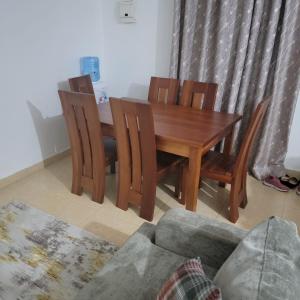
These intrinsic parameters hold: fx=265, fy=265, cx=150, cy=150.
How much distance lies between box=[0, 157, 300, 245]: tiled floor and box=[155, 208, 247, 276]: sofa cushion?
2.48ft

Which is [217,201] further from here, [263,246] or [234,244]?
[263,246]

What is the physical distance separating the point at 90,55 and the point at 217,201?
2.25 m

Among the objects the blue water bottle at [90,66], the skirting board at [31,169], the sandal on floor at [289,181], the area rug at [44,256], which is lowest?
the area rug at [44,256]

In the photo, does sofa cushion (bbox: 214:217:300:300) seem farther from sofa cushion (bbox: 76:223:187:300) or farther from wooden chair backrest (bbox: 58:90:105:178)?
wooden chair backrest (bbox: 58:90:105:178)

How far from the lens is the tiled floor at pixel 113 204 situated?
6.85 ft

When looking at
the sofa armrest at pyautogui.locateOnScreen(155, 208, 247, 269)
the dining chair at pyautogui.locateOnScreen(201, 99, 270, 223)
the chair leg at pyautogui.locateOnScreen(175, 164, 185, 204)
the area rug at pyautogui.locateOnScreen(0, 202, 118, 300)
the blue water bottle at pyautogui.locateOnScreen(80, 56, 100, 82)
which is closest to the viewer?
the sofa armrest at pyautogui.locateOnScreen(155, 208, 247, 269)

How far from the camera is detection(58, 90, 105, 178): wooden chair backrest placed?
6.49 ft

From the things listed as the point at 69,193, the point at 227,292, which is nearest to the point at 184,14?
the point at 69,193

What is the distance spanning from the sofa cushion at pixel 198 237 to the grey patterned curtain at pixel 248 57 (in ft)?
5.50

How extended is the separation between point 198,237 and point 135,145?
91cm

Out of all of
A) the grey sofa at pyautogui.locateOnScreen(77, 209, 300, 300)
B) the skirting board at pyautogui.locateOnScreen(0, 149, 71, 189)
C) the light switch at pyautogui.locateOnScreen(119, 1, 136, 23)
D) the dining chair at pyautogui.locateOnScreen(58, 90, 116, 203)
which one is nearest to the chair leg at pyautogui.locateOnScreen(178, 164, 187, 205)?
the dining chair at pyautogui.locateOnScreen(58, 90, 116, 203)

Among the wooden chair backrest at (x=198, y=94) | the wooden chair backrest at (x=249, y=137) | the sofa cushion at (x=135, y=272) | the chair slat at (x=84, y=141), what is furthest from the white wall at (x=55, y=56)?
the sofa cushion at (x=135, y=272)

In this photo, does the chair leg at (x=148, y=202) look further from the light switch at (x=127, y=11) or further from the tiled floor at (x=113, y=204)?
the light switch at (x=127, y=11)

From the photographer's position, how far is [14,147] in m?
2.60
